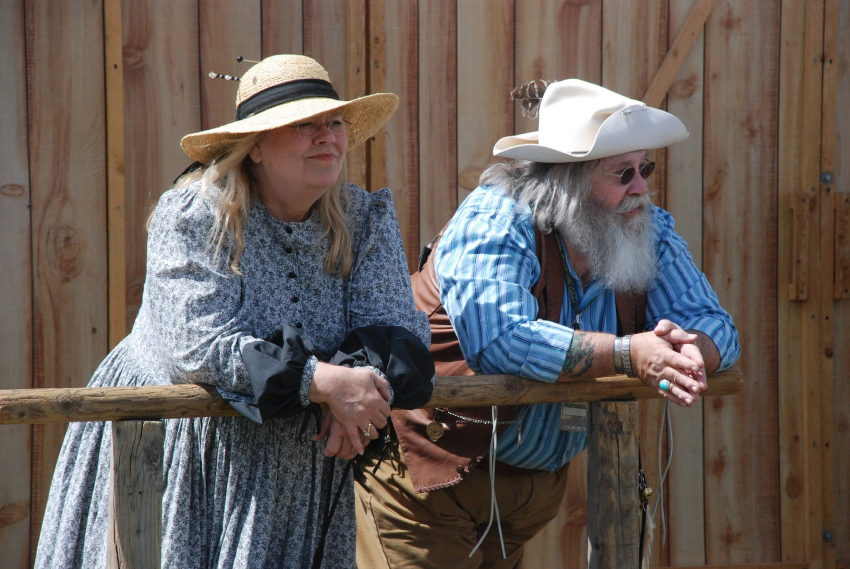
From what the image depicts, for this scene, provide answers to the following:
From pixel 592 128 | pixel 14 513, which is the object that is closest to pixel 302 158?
pixel 592 128

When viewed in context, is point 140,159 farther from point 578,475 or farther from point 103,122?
point 578,475

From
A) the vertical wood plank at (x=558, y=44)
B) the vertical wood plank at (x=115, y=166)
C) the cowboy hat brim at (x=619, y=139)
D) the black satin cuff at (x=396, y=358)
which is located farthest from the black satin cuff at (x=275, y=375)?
the vertical wood plank at (x=558, y=44)

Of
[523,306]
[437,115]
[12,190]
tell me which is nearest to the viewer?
[523,306]

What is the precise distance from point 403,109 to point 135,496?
197 centimetres

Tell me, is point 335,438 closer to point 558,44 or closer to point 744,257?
point 558,44

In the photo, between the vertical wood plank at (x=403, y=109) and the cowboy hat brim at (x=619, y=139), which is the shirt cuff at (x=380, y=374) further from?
the vertical wood plank at (x=403, y=109)

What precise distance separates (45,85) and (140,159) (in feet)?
1.35

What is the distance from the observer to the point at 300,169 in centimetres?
209

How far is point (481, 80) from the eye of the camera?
349 centimetres

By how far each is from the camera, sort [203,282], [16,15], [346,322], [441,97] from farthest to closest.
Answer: [441,97] → [16,15] → [346,322] → [203,282]

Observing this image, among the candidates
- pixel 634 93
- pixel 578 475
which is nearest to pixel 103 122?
pixel 634 93

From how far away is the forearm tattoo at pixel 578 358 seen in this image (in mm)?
2324

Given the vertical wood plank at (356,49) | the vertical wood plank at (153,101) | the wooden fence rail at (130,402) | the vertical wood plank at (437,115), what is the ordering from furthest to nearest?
1. the vertical wood plank at (437,115)
2. the vertical wood plank at (356,49)
3. the vertical wood plank at (153,101)
4. the wooden fence rail at (130,402)

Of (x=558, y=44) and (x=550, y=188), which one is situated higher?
(x=558, y=44)
